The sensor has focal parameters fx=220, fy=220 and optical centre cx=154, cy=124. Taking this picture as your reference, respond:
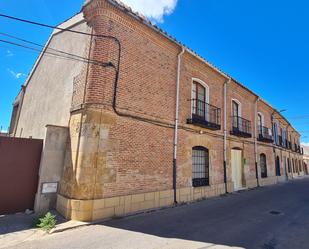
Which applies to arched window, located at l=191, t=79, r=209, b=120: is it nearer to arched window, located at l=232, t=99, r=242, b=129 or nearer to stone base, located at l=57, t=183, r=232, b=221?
arched window, located at l=232, t=99, r=242, b=129

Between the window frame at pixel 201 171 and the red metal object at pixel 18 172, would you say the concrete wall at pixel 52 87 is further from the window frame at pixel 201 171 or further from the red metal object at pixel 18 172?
the window frame at pixel 201 171

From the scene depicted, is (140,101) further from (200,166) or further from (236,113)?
(236,113)

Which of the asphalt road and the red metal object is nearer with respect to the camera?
the asphalt road

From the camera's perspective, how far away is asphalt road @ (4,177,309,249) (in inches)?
179

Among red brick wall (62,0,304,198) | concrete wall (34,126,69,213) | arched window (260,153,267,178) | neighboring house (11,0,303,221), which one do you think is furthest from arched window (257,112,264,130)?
concrete wall (34,126,69,213)

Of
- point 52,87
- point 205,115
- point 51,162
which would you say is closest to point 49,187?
point 51,162

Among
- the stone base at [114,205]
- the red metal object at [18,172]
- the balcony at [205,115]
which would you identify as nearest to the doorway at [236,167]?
the balcony at [205,115]

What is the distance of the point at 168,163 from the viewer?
8.26 m

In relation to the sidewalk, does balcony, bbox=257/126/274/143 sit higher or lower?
higher

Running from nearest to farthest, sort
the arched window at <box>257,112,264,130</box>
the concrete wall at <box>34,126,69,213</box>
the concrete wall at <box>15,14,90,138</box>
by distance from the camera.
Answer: the concrete wall at <box>34,126,69,213</box>, the concrete wall at <box>15,14,90,138</box>, the arched window at <box>257,112,264,130</box>

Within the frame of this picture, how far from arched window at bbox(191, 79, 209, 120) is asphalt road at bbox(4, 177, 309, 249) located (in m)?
4.60

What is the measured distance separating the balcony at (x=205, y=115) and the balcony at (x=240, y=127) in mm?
1684

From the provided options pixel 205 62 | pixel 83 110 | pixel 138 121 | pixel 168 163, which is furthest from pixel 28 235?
pixel 205 62

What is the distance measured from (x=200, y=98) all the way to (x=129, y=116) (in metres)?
4.95
